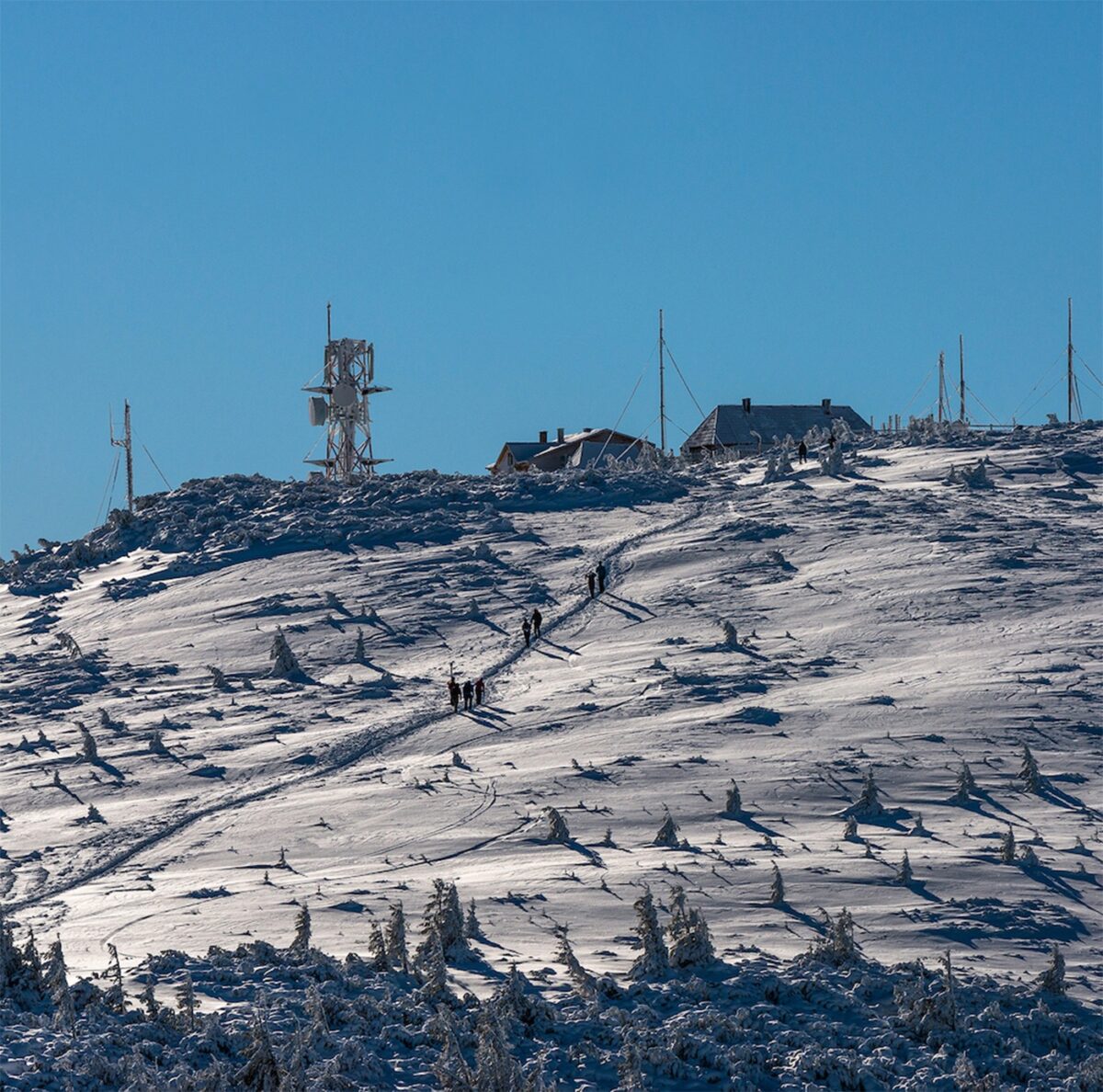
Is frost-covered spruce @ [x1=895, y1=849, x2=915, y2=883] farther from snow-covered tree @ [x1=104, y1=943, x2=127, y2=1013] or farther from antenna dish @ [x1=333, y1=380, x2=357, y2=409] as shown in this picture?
antenna dish @ [x1=333, y1=380, x2=357, y2=409]

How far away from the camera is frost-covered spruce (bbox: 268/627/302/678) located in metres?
41.8

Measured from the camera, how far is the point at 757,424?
8706 centimetres

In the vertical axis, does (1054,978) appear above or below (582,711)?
below

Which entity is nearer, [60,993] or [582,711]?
[60,993]

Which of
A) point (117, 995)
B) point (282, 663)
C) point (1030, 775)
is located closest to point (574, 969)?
point (117, 995)

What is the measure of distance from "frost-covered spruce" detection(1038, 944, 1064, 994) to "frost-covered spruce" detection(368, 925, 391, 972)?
23.9 ft

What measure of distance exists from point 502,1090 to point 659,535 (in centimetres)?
3115

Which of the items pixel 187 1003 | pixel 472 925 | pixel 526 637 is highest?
pixel 526 637

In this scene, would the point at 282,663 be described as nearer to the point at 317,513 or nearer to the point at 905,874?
the point at 317,513

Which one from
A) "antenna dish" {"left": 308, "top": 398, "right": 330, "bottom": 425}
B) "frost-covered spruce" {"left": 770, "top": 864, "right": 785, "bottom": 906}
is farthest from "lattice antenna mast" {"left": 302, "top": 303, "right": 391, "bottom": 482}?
"frost-covered spruce" {"left": 770, "top": 864, "right": 785, "bottom": 906}

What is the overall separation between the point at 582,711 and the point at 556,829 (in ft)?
23.7

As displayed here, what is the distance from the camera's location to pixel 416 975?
75.2ft

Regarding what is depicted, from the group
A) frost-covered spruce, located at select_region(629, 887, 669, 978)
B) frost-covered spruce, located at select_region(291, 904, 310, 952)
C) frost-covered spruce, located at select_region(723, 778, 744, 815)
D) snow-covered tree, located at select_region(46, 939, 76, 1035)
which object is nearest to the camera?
snow-covered tree, located at select_region(46, 939, 76, 1035)

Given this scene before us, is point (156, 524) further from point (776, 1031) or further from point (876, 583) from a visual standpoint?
point (776, 1031)
